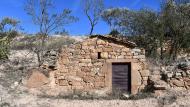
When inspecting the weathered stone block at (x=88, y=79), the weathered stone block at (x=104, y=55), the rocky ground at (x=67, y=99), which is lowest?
the rocky ground at (x=67, y=99)

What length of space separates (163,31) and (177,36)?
89 centimetres

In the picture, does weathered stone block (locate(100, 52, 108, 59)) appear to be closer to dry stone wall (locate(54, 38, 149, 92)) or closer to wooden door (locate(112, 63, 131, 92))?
dry stone wall (locate(54, 38, 149, 92))

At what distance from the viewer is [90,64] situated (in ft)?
55.1

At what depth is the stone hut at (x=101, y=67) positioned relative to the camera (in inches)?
657

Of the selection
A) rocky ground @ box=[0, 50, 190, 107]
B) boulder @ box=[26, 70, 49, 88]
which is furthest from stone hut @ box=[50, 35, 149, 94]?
rocky ground @ box=[0, 50, 190, 107]

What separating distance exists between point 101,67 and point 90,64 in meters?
0.51

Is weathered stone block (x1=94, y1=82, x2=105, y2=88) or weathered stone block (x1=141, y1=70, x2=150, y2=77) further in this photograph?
weathered stone block (x1=141, y1=70, x2=150, y2=77)

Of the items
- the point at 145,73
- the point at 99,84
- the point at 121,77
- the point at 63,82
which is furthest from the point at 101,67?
the point at 145,73

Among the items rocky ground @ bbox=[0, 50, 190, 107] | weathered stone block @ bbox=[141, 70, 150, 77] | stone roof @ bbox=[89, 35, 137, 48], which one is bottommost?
rocky ground @ bbox=[0, 50, 190, 107]

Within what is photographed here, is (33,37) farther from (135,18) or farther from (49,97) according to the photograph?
(49,97)

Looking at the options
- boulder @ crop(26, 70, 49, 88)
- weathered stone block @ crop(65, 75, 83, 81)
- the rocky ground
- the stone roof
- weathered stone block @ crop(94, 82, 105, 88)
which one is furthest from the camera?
the stone roof

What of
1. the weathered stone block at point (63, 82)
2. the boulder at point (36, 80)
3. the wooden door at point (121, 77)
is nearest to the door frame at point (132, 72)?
the wooden door at point (121, 77)

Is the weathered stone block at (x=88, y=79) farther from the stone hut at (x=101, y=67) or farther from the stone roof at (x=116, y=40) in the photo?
the stone roof at (x=116, y=40)

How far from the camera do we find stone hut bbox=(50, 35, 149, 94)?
16.7 metres
